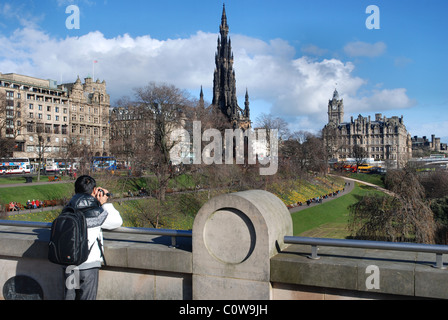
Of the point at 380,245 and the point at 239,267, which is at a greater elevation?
the point at 380,245

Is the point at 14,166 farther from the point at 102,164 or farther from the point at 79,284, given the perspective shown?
the point at 79,284

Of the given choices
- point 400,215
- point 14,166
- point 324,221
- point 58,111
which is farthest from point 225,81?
point 400,215

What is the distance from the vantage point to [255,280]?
4.37 metres

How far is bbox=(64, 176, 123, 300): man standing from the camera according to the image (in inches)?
166

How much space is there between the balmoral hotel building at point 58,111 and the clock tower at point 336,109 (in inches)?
5344

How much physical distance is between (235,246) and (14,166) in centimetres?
5675

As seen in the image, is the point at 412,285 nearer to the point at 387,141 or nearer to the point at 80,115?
the point at 80,115

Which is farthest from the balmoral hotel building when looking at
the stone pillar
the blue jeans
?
the stone pillar

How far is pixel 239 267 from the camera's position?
4.42m

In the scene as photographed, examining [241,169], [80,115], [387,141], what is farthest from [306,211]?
[387,141]

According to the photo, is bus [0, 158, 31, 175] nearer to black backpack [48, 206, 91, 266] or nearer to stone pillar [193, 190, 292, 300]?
black backpack [48, 206, 91, 266]

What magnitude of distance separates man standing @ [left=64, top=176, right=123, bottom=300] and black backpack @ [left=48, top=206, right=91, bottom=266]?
0.18 m
